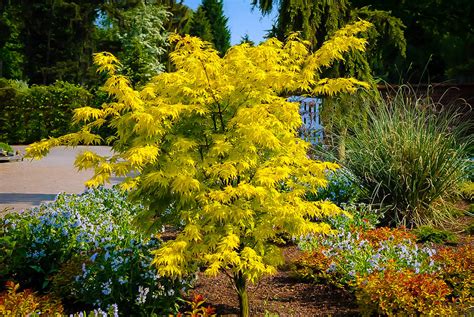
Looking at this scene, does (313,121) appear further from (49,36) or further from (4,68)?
(4,68)

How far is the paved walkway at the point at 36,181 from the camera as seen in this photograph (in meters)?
10.3

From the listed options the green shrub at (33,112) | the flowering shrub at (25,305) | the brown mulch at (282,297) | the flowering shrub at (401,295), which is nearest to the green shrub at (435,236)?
the brown mulch at (282,297)

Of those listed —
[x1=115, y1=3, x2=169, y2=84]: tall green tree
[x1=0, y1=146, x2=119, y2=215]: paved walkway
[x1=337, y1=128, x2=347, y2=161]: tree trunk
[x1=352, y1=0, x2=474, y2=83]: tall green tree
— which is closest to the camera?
[x1=337, y1=128, x2=347, y2=161]: tree trunk

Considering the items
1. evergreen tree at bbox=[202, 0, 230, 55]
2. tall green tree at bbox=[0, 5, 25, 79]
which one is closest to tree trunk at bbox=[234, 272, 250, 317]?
tall green tree at bbox=[0, 5, 25, 79]

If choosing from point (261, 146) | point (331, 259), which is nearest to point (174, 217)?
point (261, 146)

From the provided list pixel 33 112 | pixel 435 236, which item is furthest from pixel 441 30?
pixel 435 236

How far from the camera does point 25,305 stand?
4137mm

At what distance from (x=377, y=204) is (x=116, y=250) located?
3800 mm

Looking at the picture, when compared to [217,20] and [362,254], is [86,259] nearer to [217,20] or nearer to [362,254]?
[362,254]

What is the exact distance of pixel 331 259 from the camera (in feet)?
17.5

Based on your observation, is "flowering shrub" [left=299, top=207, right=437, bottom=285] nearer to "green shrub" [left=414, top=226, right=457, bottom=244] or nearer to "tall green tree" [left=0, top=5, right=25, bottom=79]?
"green shrub" [left=414, top=226, right=457, bottom=244]

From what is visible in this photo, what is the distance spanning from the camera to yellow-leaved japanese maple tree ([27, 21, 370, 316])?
3754 millimetres

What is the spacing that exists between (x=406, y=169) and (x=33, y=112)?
19.0 meters

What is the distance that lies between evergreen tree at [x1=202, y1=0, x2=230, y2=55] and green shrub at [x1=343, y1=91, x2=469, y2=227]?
42.6 meters
